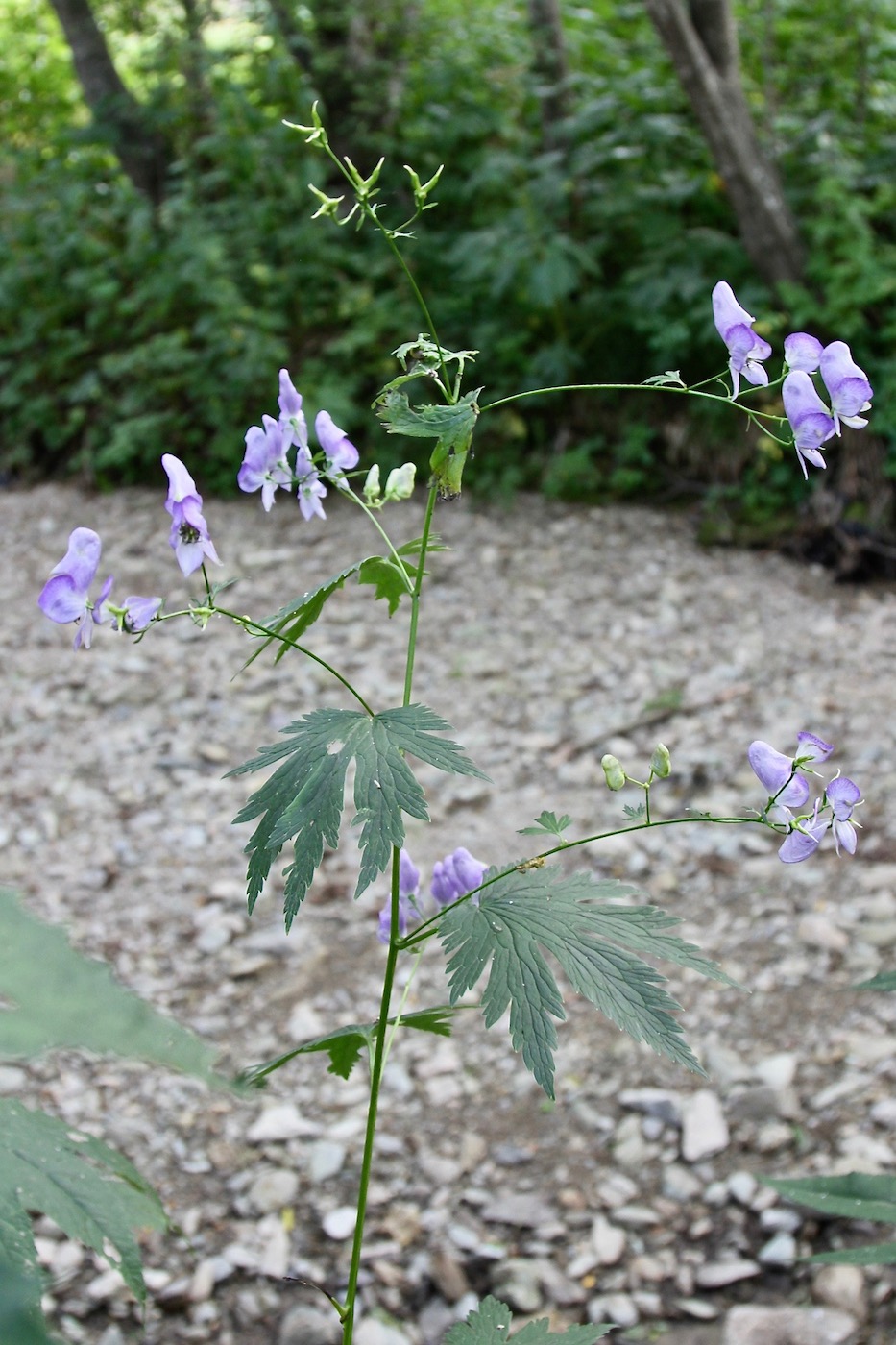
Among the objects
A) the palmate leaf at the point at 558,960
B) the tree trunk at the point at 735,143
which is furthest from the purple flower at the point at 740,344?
the tree trunk at the point at 735,143

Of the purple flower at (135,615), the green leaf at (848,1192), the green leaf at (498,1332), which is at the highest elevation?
the purple flower at (135,615)

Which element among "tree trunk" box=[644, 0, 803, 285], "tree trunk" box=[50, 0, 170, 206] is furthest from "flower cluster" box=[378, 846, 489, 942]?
"tree trunk" box=[50, 0, 170, 206]

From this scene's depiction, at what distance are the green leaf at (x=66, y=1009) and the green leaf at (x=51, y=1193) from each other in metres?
0.56

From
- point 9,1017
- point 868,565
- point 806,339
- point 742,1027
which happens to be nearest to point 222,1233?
point 742,1027

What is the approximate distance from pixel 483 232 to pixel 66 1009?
4275 mm

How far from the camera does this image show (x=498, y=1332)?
109 centimetres

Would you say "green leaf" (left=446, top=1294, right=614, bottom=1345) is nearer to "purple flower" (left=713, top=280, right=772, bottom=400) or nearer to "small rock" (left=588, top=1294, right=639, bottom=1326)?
"small rock" (left=588, top=1294, right=639, bottom=1326)

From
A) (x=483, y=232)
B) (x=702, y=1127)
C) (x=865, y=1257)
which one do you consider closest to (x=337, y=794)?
(x=865, y=1257)

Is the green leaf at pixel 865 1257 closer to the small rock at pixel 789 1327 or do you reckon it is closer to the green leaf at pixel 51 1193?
the small rock at pixel 789 1327

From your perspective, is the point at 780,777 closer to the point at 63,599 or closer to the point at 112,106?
the point at 63,599

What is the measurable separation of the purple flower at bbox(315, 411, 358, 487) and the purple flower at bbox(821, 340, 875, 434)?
0.41 metres

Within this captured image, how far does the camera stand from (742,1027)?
227 cm

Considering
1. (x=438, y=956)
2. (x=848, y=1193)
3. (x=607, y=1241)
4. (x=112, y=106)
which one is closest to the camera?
(x=848, y=1193)

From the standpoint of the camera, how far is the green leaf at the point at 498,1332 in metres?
1.07
